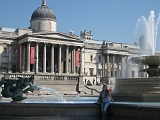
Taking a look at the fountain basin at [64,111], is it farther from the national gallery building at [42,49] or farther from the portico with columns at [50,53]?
the portico with columns at [50,53]

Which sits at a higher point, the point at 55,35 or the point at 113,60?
the point at 55,35

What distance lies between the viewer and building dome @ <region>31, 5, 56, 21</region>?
233 ft

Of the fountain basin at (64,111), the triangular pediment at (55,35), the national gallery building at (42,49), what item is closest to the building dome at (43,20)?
the national gallery building at (42,49)

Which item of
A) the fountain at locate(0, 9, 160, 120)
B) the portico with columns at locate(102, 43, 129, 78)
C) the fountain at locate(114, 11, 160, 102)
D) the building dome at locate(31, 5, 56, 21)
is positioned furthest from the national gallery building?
the fountain at locate(0, 9, 160, 120)

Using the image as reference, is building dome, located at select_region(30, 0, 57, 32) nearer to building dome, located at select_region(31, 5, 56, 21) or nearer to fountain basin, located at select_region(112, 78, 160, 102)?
building dome, located at select_region(31, 5, 56, 21)

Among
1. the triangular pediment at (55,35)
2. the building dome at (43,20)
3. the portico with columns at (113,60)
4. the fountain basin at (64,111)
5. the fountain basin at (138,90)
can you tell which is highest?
the building dome at (43,20)

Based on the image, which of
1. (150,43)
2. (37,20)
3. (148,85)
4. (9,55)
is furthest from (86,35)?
(148,85)

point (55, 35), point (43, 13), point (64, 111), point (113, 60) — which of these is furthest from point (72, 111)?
point (113, 60)

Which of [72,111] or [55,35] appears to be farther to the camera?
[55,35]

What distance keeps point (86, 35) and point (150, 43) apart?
82.9 m

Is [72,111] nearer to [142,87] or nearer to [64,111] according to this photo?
[64,111]

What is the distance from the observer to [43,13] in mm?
71188

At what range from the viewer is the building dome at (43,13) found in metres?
71.1

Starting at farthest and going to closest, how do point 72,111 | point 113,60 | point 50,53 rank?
point 113,60, point 50,53, point 72,111
